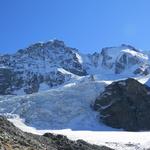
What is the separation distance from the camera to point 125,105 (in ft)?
397

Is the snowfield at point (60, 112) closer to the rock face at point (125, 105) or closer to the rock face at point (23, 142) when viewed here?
the rock face at point (125, 105)

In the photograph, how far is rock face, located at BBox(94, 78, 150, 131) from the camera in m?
116

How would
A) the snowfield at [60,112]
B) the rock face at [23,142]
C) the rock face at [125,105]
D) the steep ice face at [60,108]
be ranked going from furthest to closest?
1. the rock face at [125,105]
2. the steep ice face at [60,108]
3. the snowfield at [60,112]
4. the rock face at [23,142]

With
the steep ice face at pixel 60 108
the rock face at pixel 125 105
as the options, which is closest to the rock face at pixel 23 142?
the steep ice face at pixel 60 108

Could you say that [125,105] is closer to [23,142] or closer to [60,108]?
[60,108]

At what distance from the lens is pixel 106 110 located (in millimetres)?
119438

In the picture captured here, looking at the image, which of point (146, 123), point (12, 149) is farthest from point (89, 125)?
point (12, 149)

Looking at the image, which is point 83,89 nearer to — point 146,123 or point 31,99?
point 31,99

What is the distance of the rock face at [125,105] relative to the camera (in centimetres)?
11612

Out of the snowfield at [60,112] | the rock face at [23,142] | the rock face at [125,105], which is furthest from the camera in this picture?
the rock face at [125,105]

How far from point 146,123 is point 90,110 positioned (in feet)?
40.9

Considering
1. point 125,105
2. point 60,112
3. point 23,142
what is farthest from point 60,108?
point 23,142

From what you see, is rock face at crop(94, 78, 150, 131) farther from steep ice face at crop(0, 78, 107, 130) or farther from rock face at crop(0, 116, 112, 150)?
rock face at crop(0, 116, 112, 150)

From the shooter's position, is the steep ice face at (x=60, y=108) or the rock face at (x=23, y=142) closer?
the rock face at (x=23, y=142)
